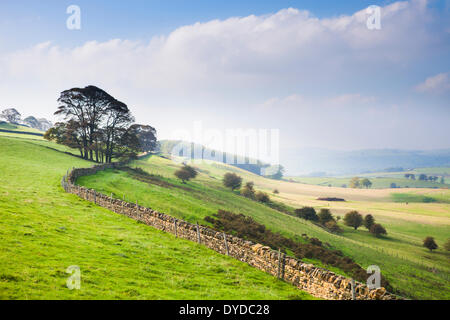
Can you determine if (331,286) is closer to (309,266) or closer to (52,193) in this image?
(309,266)

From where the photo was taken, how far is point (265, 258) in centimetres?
1694

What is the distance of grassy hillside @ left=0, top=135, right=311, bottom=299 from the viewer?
32.3 feet

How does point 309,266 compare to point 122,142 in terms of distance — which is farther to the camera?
point 122,142

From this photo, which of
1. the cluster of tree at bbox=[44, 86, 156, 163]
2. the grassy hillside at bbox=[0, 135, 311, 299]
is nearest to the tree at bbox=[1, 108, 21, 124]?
the cluster of tree at bbox=[44, 86, 156, 163]

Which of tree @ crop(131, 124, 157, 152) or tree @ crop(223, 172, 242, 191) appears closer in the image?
tree @ crop(223, 172, 242, 191)

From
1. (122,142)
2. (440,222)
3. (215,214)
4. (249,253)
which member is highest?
(122,142)

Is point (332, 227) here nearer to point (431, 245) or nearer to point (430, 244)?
point (430, 244)

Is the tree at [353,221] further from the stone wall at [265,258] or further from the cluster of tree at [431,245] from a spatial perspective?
the stone wall at [265,258]

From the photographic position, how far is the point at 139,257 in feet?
51.1

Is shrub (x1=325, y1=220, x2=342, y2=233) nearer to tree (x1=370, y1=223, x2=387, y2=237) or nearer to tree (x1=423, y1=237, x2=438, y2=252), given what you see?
tree (x1=370, y1=223, x2=387, y2=237)

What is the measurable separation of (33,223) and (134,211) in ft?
32.7

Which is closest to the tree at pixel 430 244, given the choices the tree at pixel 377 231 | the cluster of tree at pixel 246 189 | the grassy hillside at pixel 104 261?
the tree at pixel 377 231

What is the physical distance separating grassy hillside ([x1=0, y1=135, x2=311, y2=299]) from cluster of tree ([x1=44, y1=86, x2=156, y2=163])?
1609 inches
